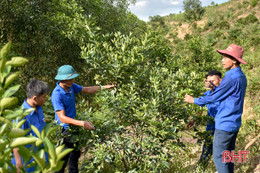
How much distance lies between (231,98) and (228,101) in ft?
0.20

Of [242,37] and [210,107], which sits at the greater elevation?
[242,37]

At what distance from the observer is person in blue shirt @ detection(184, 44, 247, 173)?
8.84 ft

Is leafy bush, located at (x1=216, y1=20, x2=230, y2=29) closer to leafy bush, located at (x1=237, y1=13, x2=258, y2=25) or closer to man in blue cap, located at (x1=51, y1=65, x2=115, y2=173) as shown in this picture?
leafy bush, located at (x1=237, y1=13, x2=258, y2=25)

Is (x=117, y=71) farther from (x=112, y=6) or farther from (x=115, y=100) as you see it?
(x=112, y=6)

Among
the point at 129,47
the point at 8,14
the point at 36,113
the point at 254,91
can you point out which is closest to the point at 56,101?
the point at 36,113

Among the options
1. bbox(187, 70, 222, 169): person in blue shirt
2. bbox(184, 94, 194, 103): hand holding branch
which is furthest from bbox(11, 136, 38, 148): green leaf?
bbox(187, 70, 222, 169): person in blue shirt

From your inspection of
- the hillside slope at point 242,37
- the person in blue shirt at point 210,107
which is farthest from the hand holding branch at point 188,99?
the hillside slope at point 242,37

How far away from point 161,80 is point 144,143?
3.19ft

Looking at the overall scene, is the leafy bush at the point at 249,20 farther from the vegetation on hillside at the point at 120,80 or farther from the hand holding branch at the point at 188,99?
the hand holding branch at the point at 188,99

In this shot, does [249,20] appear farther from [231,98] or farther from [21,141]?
[21,141]

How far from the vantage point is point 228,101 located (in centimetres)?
274

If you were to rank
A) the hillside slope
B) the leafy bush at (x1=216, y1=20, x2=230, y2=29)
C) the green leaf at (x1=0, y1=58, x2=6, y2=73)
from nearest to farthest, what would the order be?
the green leaf at (x1=0, y1=58, x2=6, y2=73), the hillside slope, the leafy bush at (x1=216, y1=20, x2=230, y2=29)

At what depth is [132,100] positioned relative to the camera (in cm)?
264

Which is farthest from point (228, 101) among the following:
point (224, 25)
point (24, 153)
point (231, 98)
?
point (224, 25)
